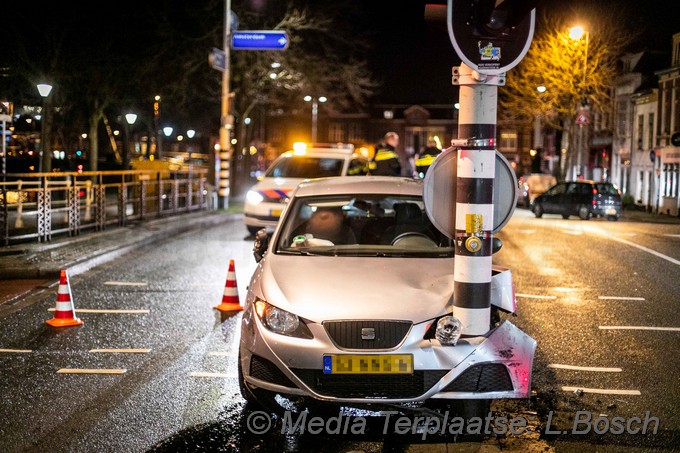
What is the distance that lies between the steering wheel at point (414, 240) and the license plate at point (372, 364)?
1.91 m

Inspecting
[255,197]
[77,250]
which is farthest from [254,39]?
[77,250]

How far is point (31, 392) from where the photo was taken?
6.59 m

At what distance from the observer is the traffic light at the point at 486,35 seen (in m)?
5.68

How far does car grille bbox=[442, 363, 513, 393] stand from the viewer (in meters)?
5.39

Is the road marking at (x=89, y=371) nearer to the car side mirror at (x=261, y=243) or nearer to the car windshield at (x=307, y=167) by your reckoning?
the car side mirror at (x=261, y=243)

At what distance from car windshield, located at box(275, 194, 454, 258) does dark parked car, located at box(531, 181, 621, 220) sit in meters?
25.6

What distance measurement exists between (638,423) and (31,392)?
4.46 metres

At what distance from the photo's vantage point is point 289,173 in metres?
19.8

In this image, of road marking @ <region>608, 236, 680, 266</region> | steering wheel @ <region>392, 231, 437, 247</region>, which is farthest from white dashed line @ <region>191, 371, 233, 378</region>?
road marking @ <region>608, 236, 680, 266</region>

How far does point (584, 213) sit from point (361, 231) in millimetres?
26007

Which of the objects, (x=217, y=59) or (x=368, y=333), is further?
(x=217, y=59)

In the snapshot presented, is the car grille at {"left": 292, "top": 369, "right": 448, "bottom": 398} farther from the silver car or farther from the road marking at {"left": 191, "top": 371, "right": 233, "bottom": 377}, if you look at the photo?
the road marking at {"left": 191, "top": 371, "right": 233, "bottom": 377}

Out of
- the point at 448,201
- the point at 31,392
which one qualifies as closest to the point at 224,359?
the point at 31,392

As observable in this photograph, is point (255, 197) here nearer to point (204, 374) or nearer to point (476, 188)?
point (204, 374)
